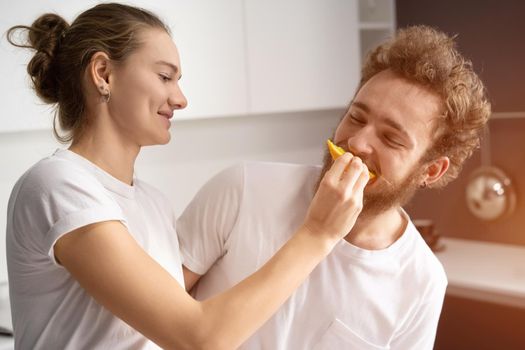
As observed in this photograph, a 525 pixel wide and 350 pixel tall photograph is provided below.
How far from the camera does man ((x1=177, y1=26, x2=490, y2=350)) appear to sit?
1.64 m

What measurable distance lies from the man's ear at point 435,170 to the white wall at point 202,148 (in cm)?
137

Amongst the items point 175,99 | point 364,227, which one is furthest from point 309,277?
point 175,99

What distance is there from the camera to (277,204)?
1.70 metres

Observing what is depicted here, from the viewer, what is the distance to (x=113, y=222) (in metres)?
1.16

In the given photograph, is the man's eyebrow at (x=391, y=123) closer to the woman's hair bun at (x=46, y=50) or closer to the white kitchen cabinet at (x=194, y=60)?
the woman's hair bun at (x=46, y=50)

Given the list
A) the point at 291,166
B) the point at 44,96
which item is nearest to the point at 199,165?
the point at 291,166

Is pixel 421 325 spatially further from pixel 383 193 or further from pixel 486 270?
pixel 486 270

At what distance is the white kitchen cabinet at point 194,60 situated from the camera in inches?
90.1

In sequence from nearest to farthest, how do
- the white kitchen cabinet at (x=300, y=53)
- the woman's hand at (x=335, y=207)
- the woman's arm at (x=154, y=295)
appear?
1. the woman's arm at (x=154, y=295)
2. the woman's hand at (x=335, y=207)
3. the white kitchen cabinet at (x=300, y=53)

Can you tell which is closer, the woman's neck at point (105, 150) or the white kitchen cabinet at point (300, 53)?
the woman's neck at point (105, 150)

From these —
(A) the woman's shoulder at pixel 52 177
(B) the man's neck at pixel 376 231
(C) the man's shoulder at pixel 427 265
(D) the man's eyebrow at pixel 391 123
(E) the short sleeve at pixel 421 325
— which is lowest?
(E) the short sleeve at pixel 421 325

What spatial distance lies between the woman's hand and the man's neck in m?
0.45

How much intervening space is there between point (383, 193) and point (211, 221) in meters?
0.38

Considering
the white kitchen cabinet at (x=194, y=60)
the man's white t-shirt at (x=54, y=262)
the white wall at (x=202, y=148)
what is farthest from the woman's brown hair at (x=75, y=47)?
the white wall at (x=202, y=148)
